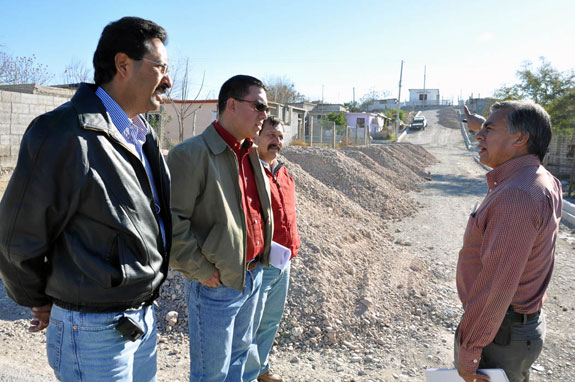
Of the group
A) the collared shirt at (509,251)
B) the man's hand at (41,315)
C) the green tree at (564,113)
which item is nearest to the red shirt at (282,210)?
the collared shirt at (509,251)

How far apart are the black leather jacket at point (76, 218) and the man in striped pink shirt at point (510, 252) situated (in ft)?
4.63

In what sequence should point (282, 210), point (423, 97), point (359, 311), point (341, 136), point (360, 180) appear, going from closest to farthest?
point (282, 210)
point (359, 311)
point (360, 180)
point (341, 136)
point (423, 97)

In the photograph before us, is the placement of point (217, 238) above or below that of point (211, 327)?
above

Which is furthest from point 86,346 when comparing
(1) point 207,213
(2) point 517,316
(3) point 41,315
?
(2) point 517,316

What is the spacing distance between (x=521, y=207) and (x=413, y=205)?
9869 mm

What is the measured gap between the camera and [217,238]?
2197mm

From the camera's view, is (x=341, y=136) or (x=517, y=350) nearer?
(x=517, y=350)

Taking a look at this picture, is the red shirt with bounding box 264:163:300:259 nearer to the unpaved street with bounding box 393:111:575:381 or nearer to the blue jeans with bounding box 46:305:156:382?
the blue jeans with bounding box 46:305:156:382

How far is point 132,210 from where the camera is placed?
4.95 ft

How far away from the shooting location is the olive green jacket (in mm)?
2160

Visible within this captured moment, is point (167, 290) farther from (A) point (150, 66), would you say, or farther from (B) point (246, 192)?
(A) point (150, 66)

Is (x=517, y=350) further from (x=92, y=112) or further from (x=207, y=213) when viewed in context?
(x=92, y=112)

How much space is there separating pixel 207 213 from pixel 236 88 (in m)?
0.79

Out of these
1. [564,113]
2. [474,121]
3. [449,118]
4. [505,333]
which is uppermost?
[449,118]
